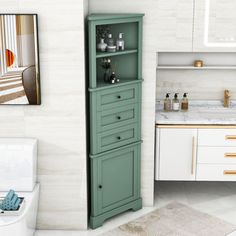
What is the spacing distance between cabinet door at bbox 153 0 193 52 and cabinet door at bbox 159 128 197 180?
73 centimetres

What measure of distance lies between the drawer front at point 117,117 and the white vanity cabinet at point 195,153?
0.32 metres

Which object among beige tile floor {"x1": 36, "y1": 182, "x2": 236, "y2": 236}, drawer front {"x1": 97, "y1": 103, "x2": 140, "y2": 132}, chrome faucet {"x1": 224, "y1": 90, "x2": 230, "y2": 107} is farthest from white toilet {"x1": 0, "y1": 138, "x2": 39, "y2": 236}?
chrome faucet {"x1": 224, "y1": 90, "x2": 230, "y2": 107}

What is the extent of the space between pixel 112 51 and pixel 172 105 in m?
0.98

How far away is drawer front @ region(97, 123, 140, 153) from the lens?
403 centimetres

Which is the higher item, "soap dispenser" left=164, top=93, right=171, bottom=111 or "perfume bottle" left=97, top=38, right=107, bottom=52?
"perfume bottle" left=97, top=38, right=107, bottom=52

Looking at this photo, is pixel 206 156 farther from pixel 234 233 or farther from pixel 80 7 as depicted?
pixel 80 7

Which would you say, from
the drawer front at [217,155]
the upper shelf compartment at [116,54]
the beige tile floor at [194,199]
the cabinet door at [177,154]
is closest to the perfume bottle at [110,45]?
the upper shelf compartment at [116,54]

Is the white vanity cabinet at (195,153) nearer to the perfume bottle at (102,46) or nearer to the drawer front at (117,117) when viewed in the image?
the drawer front at (117,117)

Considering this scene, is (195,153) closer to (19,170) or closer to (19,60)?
(19,170)

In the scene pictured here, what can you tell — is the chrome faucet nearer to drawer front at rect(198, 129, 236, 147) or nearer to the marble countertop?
the marble countertop

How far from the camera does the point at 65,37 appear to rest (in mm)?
3732

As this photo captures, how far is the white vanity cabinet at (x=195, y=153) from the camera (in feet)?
14.4

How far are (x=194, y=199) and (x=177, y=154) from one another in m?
0.50

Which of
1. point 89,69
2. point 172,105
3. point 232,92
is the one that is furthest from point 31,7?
point 232,92
